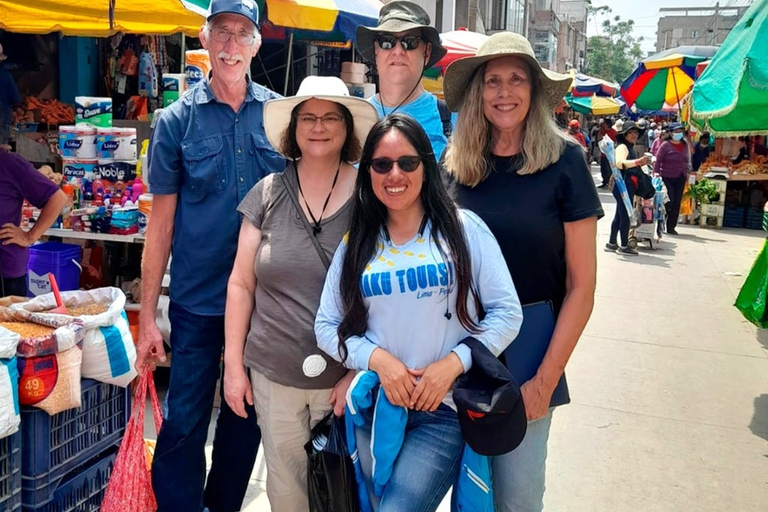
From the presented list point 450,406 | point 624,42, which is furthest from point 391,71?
point 624,42

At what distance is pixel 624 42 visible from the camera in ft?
363

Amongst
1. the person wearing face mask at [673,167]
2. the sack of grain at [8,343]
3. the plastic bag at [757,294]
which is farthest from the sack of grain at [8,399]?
the person wearing face mask at [673,167]

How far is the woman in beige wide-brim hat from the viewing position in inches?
87.1

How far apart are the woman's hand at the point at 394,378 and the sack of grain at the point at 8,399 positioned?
4.21ft

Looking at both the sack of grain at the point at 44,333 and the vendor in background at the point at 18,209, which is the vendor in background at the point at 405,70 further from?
the vendor in background at the point at 18,209

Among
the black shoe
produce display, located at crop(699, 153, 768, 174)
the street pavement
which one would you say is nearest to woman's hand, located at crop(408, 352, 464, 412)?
the street pavement

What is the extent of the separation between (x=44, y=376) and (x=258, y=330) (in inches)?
31.3

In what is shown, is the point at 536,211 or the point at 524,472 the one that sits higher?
the point at 536,211

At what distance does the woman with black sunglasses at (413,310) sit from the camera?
2115 millimetres

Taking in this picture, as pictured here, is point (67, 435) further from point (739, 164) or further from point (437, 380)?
point (739, 164)

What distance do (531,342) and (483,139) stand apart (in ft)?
2.30

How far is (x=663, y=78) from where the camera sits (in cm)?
1536

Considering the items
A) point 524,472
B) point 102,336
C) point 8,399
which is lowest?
point 524,472

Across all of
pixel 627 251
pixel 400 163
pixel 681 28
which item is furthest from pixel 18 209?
pixel 681 28
